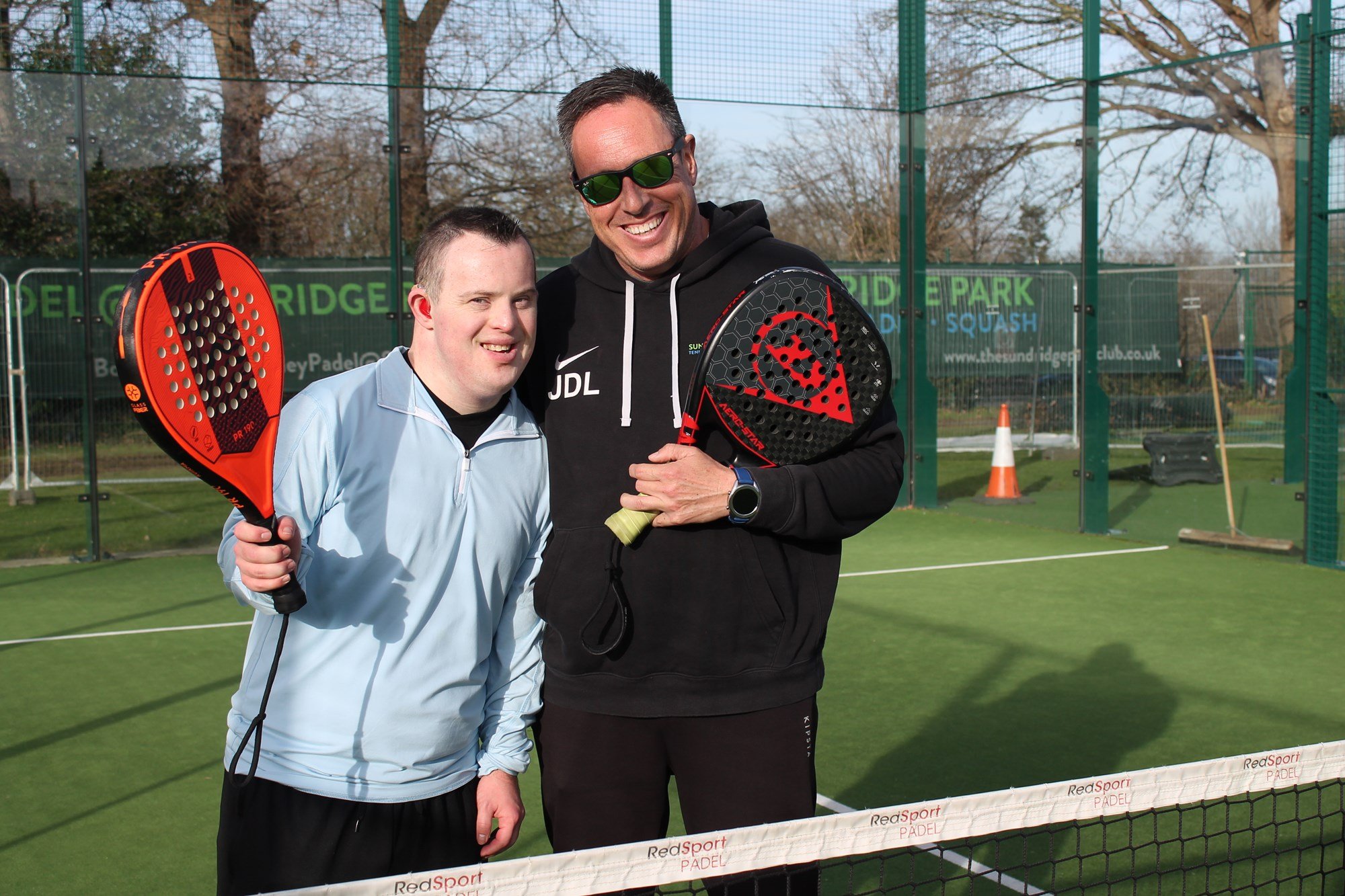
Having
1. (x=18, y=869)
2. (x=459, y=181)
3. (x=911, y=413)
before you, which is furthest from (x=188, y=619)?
(x=911, y=413)

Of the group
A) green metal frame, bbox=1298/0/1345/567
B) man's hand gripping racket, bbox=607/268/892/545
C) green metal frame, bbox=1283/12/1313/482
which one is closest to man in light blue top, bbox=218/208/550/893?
man's hand gripping racket, bbox=607/268/892/545

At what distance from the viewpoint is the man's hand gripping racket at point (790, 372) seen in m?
2.50

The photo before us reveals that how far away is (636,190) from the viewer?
2496 millimetres

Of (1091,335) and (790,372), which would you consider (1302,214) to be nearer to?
(1091,335)

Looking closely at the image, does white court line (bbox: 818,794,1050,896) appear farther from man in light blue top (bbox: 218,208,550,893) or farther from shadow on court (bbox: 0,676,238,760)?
shadow on court (bbox: 0,676,238,760)

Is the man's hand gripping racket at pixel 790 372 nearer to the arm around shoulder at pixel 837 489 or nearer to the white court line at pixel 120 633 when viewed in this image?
the arm around shoulder at pixel 837 489

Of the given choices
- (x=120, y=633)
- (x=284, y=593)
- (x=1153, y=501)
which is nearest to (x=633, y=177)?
(x=284, y=593)

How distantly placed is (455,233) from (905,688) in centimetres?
424

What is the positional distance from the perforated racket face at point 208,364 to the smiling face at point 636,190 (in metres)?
0.68

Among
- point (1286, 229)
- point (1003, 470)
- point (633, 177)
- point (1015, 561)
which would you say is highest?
point (1286, 229)

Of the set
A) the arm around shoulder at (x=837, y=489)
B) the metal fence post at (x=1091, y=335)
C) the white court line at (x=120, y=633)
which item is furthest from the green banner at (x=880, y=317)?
the arm around shoulder at (x=837, y=489)

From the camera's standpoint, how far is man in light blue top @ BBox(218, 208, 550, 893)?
233 centimetres

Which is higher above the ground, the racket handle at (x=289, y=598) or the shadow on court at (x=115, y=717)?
the racket handle at (x=289, y=598)

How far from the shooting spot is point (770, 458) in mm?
2592
